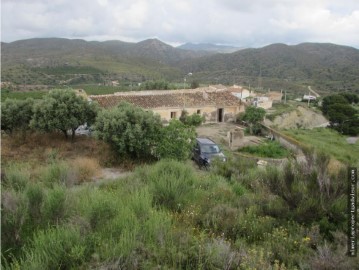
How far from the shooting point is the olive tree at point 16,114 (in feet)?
70.0

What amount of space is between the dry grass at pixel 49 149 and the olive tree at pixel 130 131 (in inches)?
36.0

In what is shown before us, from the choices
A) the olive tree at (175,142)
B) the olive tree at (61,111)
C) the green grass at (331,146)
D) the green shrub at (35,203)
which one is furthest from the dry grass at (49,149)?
the green grass at (331,146)

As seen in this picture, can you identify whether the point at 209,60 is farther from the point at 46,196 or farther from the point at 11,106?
the point at 46,196

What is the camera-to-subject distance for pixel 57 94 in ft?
67.0

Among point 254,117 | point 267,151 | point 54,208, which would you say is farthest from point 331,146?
point 54,208

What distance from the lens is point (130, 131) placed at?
16.6 m

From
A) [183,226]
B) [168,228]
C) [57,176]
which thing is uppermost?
[168,228]

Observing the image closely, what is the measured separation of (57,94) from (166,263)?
60.4 feet

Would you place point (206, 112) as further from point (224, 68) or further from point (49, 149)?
point (224, 68)

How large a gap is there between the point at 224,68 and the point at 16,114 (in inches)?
4048

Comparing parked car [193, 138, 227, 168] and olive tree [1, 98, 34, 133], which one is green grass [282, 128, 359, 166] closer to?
parked car [193, 138, 227, 168]

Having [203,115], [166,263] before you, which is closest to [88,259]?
[166,263]

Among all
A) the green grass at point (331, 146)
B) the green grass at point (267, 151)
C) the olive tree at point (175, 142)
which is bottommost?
the green grass at point (331, 146)

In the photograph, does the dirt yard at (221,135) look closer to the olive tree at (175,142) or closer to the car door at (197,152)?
the car door at (197,152)
